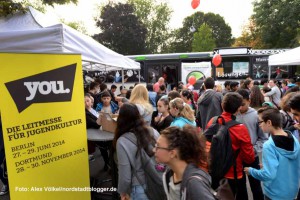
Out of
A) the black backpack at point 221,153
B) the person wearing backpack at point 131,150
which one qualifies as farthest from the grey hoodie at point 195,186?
the black backpack at point 221,153

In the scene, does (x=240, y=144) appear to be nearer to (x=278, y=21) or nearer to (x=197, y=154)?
(x=197, y=154)

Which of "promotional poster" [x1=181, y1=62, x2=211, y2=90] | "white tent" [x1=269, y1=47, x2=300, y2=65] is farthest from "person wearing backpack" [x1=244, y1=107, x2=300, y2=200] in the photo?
"promotional poster" [x1=181, y1=62, x2=211, y2=90]

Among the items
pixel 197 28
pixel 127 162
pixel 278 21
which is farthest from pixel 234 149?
pixel 197 28

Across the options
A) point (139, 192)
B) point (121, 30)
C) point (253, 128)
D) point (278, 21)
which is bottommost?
point (139, 192)

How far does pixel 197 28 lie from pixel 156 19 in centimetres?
749

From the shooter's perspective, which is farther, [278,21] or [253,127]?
[278,21]

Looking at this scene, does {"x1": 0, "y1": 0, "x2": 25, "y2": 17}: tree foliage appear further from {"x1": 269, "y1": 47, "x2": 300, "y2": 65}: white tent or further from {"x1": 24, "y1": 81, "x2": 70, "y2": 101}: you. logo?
{"x1": 269, "y1": 47, "x2": 300, "y2": 65}: white tent

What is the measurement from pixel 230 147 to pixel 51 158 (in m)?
2.07

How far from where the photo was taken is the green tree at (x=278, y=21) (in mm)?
29625

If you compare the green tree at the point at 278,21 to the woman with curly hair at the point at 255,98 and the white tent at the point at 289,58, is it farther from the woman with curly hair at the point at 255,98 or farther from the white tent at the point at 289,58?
the woman with curly hair at the point at 255,98

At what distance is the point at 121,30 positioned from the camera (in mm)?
40688

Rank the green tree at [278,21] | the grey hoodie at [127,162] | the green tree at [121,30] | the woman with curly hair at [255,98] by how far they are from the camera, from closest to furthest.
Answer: the grey hoodie at [127,162]
the woman with curly hair at [255,98]
the green tree at [278,21]
the green tree at [121,30]

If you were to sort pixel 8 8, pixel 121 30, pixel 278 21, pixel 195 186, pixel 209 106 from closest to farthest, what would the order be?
pixel 195 186, pixel 8 8, pixel 209 106, pixel 278 21, pixel 121 30

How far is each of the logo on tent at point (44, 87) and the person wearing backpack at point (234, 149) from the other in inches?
71.7
